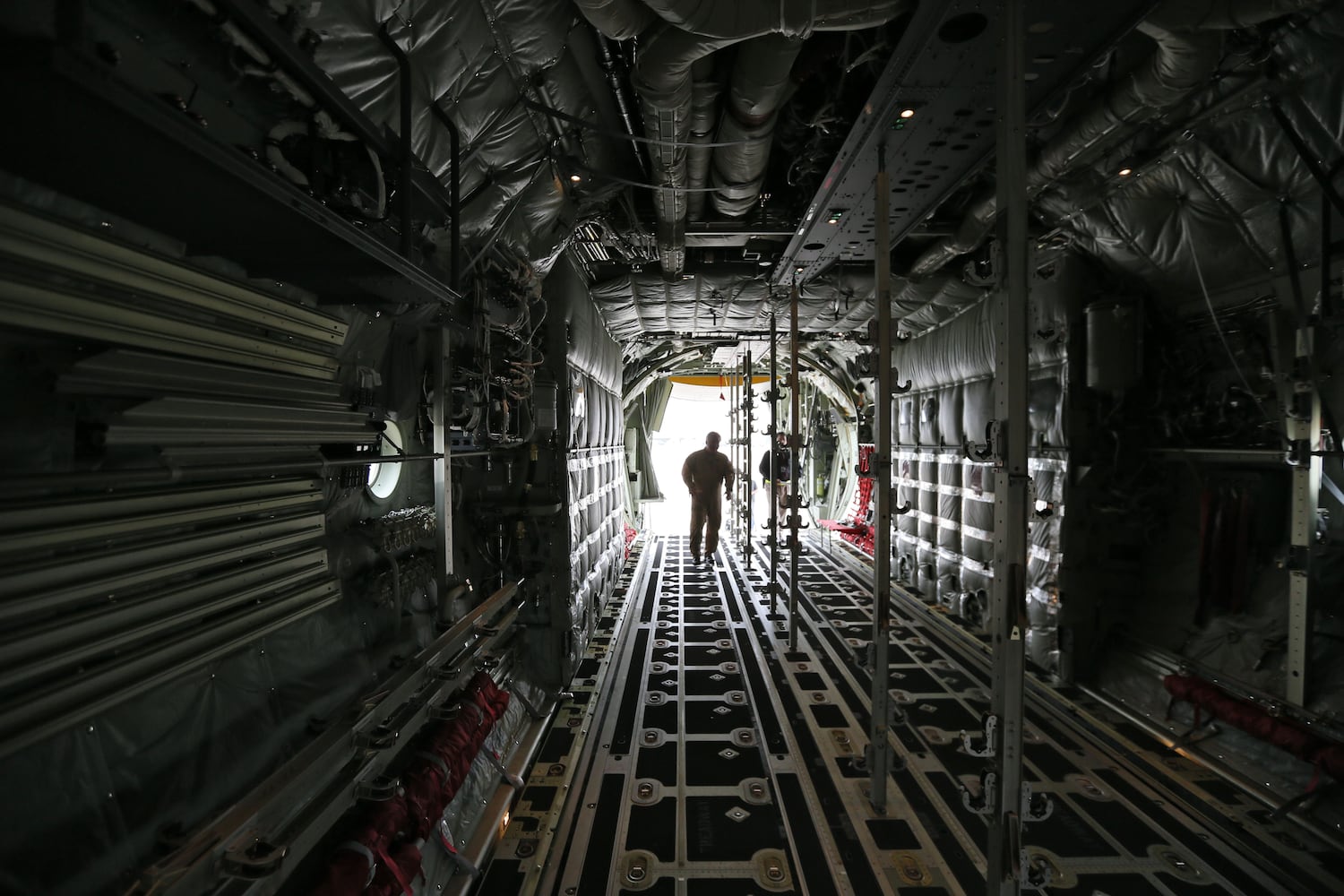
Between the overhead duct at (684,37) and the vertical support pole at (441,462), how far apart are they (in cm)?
178

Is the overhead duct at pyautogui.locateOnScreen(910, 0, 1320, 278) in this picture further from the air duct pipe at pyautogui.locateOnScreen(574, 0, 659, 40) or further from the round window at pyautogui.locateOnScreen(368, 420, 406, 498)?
the round window at pyautogui.locateOnScreen(368, 420, 406, 498)

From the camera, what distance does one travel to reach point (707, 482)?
27.7ft

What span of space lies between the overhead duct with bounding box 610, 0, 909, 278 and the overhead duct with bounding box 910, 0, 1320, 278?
1092 millimetres

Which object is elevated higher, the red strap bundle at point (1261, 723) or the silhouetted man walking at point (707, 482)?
the silhouetted man walking at point (707, 482)

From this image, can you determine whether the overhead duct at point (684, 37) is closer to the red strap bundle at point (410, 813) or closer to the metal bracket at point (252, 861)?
the metal bracket at point (252, 861)

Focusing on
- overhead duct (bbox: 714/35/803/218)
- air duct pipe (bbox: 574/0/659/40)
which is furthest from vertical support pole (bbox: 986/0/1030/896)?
air duct pipe (bbox: 574/0/659/40)

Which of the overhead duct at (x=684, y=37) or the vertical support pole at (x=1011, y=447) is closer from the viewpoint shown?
the vertical support pole at (x=1011, y=447)

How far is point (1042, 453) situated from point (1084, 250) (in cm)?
187

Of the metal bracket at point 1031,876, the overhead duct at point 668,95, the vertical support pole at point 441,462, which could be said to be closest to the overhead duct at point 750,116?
the overhead duct at point 668,95

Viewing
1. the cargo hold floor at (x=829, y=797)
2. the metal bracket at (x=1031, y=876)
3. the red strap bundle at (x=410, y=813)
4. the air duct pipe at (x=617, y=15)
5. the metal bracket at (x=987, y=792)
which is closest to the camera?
the red strap bundle at (x=410, y=813)

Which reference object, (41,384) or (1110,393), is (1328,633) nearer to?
(1110,393)

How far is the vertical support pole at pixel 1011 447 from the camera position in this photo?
211cm

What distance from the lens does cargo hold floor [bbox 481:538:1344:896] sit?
110 inches

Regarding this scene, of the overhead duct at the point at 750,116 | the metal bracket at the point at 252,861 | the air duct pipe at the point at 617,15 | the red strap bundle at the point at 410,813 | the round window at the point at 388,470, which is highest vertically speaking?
the overhead duct at the point at 750,116
